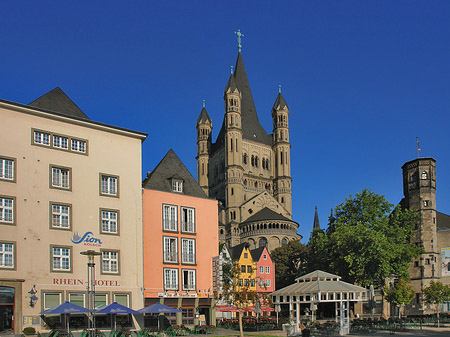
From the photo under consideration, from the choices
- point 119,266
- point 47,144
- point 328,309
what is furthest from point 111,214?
point 328,309

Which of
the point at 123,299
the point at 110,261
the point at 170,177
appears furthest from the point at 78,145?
the point at 123,299

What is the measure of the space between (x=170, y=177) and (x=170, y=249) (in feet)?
20.1

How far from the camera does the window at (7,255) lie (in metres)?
34.8

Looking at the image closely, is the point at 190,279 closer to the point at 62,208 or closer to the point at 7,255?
the point at 62,208

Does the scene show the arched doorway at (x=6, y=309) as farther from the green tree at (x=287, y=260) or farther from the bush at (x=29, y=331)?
the green tree at (x=287, y=260)

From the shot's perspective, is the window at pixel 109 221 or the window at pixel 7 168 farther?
the window at pixel 109 221

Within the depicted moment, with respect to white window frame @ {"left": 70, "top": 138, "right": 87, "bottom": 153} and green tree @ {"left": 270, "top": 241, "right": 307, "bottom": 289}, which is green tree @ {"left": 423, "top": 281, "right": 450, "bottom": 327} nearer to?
green tree @ {"left": 270, "top": 241, "right": 307, "bottom": 289}

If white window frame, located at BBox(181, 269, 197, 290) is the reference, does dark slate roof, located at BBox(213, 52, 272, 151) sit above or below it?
above

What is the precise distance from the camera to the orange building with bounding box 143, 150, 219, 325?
4384 cm

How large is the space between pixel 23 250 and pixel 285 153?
341 ft

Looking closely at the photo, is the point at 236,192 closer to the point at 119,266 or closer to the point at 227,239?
the point at 227,239

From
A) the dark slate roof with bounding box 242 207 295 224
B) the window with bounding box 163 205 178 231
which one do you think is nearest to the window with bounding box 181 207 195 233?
the window with bounding box 163 205 178 231

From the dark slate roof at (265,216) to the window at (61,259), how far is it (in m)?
81.4

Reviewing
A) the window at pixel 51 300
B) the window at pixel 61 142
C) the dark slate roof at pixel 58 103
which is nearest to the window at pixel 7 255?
the window at pixel 51 300
